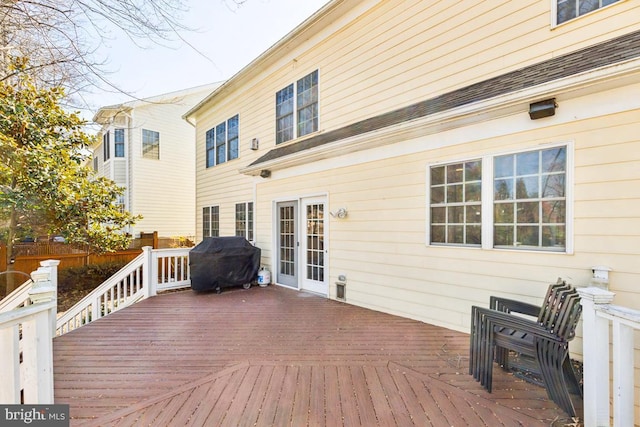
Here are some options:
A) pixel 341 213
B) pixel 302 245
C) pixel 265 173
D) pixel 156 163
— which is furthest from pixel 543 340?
pixel 156 163

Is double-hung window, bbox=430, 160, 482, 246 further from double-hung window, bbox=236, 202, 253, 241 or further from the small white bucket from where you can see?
double-hung window, bbox=236, 202, 253, 241

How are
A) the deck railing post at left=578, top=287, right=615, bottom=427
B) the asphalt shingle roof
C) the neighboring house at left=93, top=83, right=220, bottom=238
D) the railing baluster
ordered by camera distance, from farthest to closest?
the neighboring house at left=93, top=83, right=220, bottom=238, the asphalt shingle roof, the deck railing post at left=578, top=287, right=615, bottom=427, the railing baluster

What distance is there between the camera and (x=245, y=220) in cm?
849

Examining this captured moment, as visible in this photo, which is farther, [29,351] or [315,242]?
[315,242]

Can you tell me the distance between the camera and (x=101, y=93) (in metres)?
4.31

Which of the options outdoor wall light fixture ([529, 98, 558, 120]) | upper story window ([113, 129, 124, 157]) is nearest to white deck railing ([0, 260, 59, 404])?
outdoor wall light fixture ([529, 98, 558, 120])

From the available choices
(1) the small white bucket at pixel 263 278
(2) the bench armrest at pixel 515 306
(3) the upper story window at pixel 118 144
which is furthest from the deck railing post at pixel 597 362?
(3) the upper story window at pixel 118 144

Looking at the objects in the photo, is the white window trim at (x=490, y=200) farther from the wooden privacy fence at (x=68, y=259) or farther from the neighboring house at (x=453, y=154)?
the wooden privacy fence at (x=68, y=259)

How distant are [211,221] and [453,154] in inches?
330

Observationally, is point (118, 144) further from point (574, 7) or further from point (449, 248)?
point (574, 7)

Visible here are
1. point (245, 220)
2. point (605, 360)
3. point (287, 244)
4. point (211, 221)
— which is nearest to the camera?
point (605, 360)

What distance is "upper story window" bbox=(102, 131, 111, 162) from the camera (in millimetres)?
13155

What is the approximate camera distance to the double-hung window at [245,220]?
8312 mm

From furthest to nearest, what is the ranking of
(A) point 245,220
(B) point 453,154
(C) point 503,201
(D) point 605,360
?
(A) point 245,220, (B) point 453,154, (C) point 503,201, (D) point 605,360
